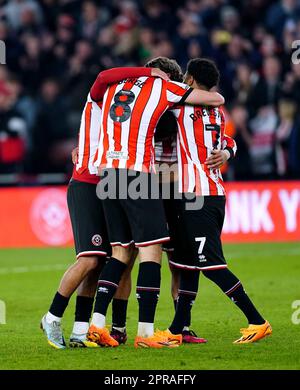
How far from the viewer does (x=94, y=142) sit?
8703 mm

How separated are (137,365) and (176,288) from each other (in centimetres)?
177

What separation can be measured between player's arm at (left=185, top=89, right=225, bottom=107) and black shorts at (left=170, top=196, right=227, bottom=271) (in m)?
0.77

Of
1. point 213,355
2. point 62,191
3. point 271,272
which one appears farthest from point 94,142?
point 62,191

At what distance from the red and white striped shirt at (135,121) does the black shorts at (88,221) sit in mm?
337

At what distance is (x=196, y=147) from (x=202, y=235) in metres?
0.72

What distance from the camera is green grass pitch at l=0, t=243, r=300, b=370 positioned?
761 cm

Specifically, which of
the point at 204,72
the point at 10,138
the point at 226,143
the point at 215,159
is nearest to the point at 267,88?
the point at 10,138

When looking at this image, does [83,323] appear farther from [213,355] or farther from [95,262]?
[213,355]

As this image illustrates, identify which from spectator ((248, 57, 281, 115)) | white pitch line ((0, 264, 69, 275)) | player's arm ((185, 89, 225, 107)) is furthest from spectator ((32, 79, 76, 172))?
player's arm ((185, 89, 225, 107))

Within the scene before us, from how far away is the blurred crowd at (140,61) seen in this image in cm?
1898

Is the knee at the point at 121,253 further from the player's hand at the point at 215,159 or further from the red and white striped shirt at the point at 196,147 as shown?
the player's hand at the point at 215,159

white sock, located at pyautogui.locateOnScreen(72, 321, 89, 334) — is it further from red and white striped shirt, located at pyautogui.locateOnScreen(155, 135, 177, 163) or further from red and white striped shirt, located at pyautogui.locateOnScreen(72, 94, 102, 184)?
red and white striped shirt, located at pyautogui.locateOnScreen(155, 135, 177, 163)

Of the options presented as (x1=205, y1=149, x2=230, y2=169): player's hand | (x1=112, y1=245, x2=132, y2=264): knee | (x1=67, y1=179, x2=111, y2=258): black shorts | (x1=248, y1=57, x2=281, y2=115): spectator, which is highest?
(x1=248, y1=57, x2=281, y2=115): spectator

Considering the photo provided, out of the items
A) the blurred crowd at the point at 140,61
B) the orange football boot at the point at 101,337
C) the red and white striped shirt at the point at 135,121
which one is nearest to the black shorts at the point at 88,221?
the red and white striped shirt at the point at 135,121
